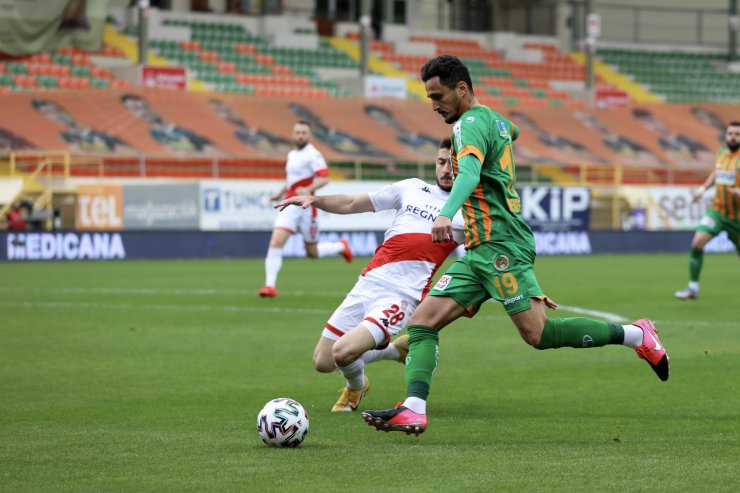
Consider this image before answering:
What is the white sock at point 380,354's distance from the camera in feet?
27.9

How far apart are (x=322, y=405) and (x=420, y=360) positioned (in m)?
1.70

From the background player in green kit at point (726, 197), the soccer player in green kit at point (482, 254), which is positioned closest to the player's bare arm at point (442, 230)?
the soccer player in green kit at point (482, 254)

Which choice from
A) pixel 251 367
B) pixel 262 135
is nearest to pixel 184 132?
pixel 262 135

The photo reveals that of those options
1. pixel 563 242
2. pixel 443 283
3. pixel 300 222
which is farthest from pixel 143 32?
pixel 443 283

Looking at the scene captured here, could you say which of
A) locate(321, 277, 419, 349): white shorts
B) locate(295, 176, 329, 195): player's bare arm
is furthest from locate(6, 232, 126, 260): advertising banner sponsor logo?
locate(321, 277, 419, 349): white shorts

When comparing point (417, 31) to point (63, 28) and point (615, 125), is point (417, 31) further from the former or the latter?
point (63, 28)

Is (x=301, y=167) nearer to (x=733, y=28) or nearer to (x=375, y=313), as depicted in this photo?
(x=375, y=313)

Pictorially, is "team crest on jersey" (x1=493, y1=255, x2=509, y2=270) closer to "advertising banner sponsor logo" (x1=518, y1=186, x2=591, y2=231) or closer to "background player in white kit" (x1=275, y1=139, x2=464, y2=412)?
"background player in white kit" (x1=275, y1=139, x2=464, y2=412)

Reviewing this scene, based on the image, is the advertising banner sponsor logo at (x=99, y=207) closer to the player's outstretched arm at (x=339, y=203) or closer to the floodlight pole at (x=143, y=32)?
the floodlight pole at (x=143, y=32)

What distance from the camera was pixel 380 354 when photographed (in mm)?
8672

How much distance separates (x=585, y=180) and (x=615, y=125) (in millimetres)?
8679

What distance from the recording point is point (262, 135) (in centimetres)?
3991

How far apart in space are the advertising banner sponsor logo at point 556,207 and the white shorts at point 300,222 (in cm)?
1564

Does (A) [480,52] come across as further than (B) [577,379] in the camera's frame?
Yes
